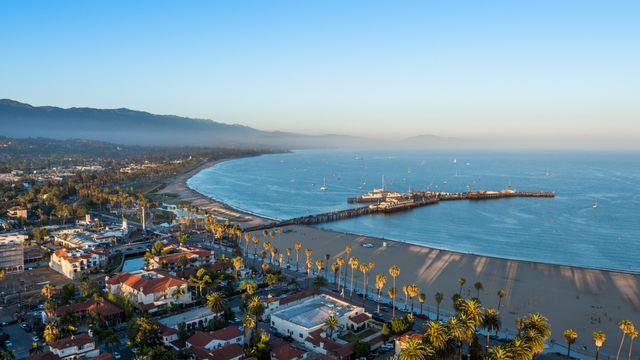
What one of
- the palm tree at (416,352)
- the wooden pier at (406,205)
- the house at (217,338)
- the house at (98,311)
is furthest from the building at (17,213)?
the palm tree at (416,352)

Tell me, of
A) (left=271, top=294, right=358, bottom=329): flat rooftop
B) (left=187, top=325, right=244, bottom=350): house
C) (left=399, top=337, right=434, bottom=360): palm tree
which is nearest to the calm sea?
(left=271, top=294, right=358, bottom=329): flat rooftop

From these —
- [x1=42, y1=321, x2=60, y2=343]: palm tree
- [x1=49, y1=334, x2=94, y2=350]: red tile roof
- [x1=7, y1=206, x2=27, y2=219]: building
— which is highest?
[x1=42, y1=321, x2=60, y2=343]: palm tree

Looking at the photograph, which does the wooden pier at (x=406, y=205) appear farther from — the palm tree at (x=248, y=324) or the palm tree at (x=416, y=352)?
the palm tree at (x=416, y=352)

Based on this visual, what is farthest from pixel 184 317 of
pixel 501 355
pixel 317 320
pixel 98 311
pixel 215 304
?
pixel 501 355

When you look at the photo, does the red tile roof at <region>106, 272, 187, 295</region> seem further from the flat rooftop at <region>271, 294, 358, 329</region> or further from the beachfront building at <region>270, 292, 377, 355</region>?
the flat rooftop at <region>271, 294, 358, 329</region>

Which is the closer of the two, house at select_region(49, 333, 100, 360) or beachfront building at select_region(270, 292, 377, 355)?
house at select_region(49, 333, 100, 360)

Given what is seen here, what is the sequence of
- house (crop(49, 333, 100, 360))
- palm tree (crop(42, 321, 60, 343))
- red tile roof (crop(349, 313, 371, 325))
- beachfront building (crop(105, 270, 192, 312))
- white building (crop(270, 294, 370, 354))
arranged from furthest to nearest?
beachfront building (crop(105, 270, 192, 312)), red tile roof (crop(349, 313, 371, 325)), white building (crop(270, 294, 370, 354)), palm tree (crop(42, 321, 60, 343)), house (crop(49, 333, 100, 360))
